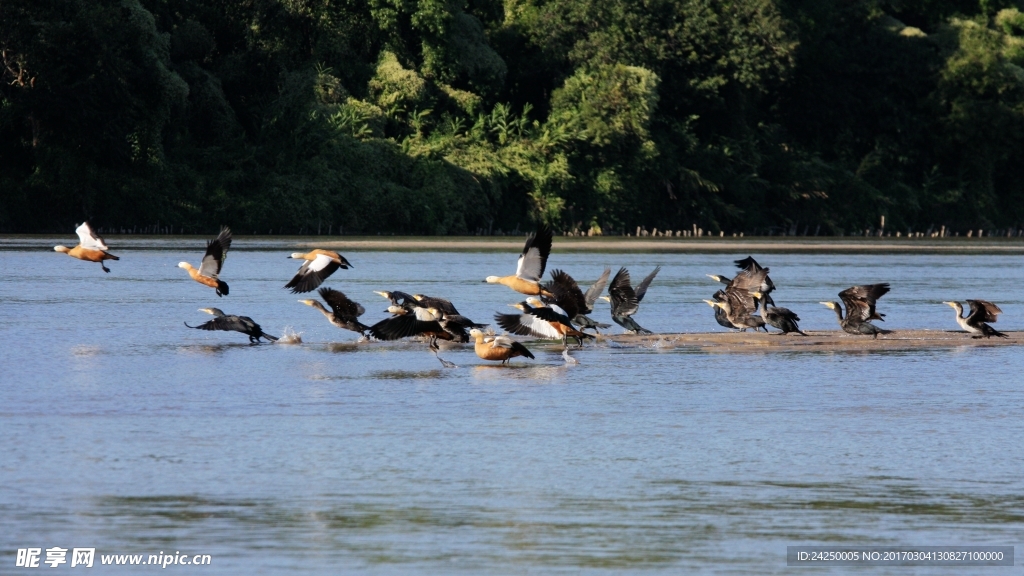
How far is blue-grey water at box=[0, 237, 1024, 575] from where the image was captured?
8.38 meters

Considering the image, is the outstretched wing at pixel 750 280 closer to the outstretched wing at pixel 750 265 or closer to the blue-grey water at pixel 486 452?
the outstretched wing at pixel 750 265

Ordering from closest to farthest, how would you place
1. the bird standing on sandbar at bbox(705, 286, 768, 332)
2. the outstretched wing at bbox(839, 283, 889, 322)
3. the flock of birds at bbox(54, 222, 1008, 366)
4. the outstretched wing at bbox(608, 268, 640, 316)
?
1. the flock of birds at bbox(54, 222, 1008, 366)
2. the outstretched wing at bbox(839, 283, 889, 322)
3. the outstretched wing at bbox(608, 268, 640, 316)
4. the bird standing on sandbar at bbox(705, 286, 768, 332)

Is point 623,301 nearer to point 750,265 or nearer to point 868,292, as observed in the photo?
point 750,265

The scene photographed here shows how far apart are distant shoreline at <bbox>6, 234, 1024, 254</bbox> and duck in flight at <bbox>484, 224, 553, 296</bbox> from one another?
86.9 feet

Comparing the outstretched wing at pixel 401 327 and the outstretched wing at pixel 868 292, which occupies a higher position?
the outstretched wing at pixel 868 292

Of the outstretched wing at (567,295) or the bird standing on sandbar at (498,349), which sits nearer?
the bird standing on sandbar at (498,349)

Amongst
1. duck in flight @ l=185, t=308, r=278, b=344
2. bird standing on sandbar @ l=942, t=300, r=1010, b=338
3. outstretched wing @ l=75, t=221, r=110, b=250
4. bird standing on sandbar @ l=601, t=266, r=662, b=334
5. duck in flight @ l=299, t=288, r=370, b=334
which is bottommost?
duck in flight @ l=185, t=308, r=278, b=344

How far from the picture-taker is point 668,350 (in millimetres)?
18234

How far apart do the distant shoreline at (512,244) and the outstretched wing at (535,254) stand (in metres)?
26.5

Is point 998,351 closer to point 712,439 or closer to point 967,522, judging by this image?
point 712,439

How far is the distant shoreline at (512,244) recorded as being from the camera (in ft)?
152

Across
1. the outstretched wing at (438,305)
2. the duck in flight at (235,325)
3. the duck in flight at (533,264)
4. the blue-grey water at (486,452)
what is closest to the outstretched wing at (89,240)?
the blue-grey water at (486,452)

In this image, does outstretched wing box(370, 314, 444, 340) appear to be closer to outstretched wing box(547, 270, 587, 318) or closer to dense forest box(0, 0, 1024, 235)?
outstretched wing box(547, 270, 587, 318)

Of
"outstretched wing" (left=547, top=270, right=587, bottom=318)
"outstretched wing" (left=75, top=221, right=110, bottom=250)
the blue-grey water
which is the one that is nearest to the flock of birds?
"outstretched wing" (left=547, top=270, right=587, bottom=318)
